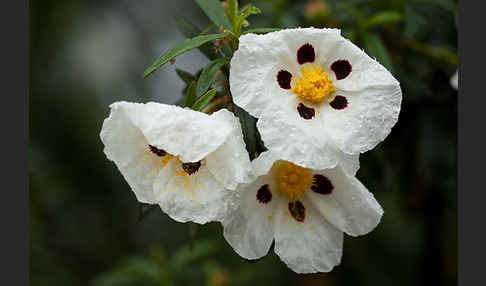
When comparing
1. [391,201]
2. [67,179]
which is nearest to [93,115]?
[67,179]

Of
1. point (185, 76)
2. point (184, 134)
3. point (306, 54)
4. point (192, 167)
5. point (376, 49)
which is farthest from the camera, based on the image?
point (376, 49)

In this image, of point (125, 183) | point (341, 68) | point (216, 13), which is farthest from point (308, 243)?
point (125, 183)

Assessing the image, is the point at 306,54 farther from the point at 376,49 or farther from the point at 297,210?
the point at 376,49

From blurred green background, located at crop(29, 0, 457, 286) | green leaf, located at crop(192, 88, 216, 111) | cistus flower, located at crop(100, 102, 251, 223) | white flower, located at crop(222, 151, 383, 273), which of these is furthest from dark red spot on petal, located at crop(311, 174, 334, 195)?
blurred green background, located at crop(29, 0, 457, 286)

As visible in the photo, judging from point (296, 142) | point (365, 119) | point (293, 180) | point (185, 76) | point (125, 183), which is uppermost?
point (185, 76)

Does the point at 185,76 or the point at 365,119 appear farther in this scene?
the point at 185,76

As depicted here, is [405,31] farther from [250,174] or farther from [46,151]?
[46,151]

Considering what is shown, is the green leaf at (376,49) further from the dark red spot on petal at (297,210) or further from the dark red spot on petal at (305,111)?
the dark red spot on petal at (297,210)
